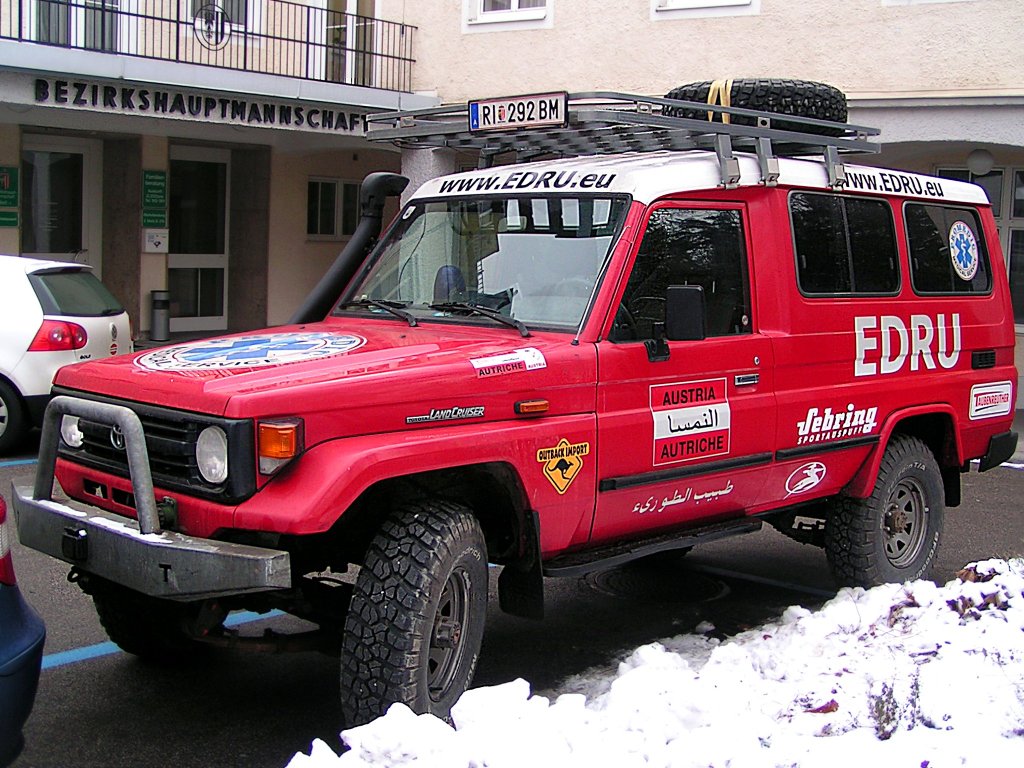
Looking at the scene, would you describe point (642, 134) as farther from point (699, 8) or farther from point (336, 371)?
point (699, 8)

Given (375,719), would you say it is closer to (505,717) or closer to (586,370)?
(505,717)

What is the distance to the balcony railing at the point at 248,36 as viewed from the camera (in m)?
14.6

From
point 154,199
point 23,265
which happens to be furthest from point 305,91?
point 23,265

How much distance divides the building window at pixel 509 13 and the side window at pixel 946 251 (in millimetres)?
9467

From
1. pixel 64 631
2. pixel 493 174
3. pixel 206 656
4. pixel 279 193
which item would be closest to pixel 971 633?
pixel 493 174

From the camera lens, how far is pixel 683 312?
4785 mm

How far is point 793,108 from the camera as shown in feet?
20.7

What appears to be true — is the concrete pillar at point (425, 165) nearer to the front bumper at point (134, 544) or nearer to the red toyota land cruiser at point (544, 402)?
the red toyota land cruiser at point (544, 402)

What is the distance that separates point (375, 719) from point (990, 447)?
4383 mm

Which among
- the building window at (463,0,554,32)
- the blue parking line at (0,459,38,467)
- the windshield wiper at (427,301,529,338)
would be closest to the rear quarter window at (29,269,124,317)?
the blue parking line at (0,459,38,467)

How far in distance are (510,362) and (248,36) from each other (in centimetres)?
1209

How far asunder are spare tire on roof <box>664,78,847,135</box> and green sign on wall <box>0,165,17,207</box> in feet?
36.7

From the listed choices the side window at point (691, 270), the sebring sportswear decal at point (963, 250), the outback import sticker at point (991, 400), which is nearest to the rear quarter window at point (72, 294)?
the side window at point (691, 270)

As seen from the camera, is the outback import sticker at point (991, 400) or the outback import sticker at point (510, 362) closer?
the outback import sticker at point (510, 362)
